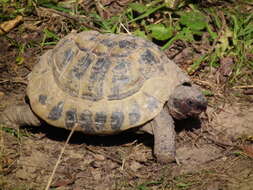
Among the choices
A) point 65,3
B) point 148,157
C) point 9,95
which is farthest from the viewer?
point 65,3

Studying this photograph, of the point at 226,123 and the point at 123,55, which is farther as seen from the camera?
the point at 226,123

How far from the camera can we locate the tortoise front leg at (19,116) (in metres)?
5.11

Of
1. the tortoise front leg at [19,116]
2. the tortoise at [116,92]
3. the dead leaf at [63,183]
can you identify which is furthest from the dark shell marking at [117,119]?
the tortoise front leg at [19,116]

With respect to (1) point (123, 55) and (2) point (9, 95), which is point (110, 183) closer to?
(1) point (123, 55)

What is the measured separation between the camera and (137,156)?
5.01 metres

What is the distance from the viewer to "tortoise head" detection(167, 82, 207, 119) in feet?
15.7

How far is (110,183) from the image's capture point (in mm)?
4598

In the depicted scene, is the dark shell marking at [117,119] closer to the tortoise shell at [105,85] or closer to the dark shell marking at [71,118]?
the tortoise shell at [105,85]

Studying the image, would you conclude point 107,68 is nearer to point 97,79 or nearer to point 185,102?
point 97,79

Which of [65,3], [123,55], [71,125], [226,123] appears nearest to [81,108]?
[71,125]

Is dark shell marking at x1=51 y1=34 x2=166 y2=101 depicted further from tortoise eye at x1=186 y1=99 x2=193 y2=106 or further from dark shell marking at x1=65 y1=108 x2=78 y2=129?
tortoise eye at x1=186 y1=99 x2=193 y2=106

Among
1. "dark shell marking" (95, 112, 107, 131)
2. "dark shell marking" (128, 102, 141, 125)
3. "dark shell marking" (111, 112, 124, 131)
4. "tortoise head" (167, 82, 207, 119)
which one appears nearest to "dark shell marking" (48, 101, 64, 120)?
"dark shell marking" (95, 112, 107, 131)

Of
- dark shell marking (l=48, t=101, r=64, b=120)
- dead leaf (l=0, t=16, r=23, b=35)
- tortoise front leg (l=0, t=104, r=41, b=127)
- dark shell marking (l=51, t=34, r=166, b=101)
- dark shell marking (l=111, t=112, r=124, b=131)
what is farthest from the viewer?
dead leaf (l=0, t=16, r=23, b=35)

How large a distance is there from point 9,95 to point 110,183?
2.12 metres
